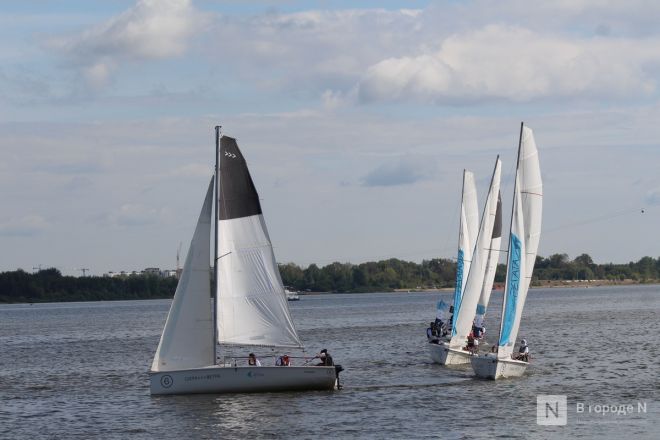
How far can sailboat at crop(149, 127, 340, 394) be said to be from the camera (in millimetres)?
42156

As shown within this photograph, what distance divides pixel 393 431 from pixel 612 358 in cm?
2794

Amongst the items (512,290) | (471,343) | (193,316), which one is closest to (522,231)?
(512,290)

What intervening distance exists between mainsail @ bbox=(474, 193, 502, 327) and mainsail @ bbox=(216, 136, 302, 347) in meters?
18.9

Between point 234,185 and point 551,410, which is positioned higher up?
point 234,185

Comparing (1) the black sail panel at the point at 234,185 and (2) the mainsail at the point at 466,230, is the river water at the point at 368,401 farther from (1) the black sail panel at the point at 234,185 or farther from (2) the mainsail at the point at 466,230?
(1) the black sail panel at the point at 234,185

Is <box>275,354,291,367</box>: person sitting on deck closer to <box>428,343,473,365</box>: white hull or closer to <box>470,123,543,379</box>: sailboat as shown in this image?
<box>470,123,543,379</box>: sailboat

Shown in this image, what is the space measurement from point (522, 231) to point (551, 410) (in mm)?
9358

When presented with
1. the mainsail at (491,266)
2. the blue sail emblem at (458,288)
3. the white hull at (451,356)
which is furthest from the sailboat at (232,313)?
the mainsail at (491,266)

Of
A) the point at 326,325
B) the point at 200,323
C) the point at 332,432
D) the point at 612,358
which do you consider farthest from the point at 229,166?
the point at 326,325

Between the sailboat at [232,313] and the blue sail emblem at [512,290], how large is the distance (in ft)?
28.4

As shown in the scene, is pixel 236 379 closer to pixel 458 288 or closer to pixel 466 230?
pixel 458 288

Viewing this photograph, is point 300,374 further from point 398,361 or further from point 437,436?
point 398,361

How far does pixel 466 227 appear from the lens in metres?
62.5

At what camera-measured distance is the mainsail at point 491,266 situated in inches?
2319
